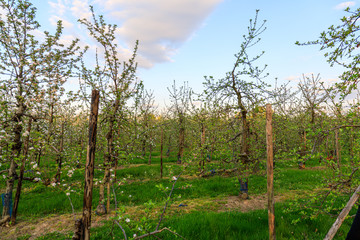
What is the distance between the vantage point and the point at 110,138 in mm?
7609

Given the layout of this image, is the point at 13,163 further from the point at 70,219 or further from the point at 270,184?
the point at 270,184

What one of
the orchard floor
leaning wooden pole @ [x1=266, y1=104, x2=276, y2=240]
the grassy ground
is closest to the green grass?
the grassy ground

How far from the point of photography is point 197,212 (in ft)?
23.1

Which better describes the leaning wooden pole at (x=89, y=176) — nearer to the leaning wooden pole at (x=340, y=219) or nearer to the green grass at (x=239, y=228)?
the green grass at (x=239, y=228)

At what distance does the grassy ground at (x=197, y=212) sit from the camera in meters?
5.18

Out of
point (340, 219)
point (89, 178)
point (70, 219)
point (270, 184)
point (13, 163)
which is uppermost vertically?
point (13, 163)

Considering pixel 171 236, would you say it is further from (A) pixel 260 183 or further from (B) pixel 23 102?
(A) pixel 260 183

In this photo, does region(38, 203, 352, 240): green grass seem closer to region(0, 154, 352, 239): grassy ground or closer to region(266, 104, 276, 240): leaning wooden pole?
region(0, 154, 352, 239): grassy ground

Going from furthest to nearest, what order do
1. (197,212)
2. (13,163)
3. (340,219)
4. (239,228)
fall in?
(197,212), (13,163), (239,228), (340,219)

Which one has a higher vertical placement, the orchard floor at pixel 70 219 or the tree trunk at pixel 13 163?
the tree trunk at pixel 13 163

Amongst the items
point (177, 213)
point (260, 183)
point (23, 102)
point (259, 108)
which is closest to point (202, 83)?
point (259, 108)

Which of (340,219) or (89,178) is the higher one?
(89,178)

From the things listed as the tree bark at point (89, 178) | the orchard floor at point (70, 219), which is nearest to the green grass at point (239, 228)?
the orchard floor at point (70, 219)

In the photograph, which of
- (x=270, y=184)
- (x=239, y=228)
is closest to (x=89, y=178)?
(x=270, y=184)
